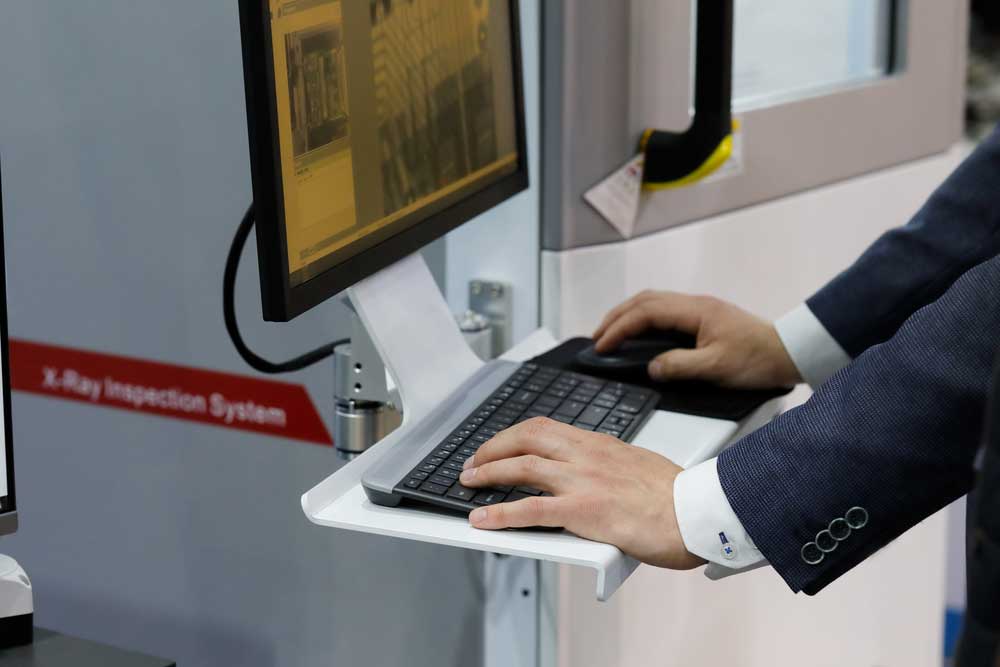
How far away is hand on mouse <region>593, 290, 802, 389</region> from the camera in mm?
1126

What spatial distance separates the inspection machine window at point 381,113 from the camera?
2.79ft

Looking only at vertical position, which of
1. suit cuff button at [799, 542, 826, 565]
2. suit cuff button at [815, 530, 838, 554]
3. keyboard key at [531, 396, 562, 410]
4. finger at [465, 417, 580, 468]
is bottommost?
suit cuff button at [799, 542, 826, 565]

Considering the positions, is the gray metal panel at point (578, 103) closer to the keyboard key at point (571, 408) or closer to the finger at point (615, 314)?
the finger at point (615, 314)

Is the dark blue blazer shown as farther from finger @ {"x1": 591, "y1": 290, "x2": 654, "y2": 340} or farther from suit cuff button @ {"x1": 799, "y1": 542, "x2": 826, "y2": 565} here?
finger @ {"x1": 591, "y1": 290, "x2": 654, "y2": 340}

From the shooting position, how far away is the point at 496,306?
4.27 ft

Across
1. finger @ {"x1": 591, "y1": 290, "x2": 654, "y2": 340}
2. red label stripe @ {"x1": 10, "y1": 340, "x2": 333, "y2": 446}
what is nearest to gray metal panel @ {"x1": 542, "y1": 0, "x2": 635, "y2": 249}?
finger @ {"x1": 591, "y1": 290, "x2": 654, "y2": 340}

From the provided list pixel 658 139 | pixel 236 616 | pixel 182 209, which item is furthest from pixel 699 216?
pixel 236 616

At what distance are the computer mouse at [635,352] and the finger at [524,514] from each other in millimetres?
313

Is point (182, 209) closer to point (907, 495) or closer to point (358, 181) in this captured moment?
point (358, 181)

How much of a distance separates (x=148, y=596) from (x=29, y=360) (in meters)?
0.30

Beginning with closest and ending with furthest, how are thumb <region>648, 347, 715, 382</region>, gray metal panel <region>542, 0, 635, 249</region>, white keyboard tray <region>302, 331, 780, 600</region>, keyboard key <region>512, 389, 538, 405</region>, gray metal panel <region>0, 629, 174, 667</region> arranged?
1. white keyboard tray <region>302, 331, 780, 600</region>
2. gray metal panel <region>0, 629, 174, 667</region>
3. keyboard key <region>512, 389, 538, 405</region>
4. thumb <region>648, 347, 715, 382</region>
5. gray metal panel <region>542, 0, 635, 249</region>

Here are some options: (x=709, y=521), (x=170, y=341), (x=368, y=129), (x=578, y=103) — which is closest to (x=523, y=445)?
(x=709, y=521)

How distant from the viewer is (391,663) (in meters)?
1.41

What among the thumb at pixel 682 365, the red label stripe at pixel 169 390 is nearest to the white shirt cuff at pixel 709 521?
the thumb at pixel 682 365
